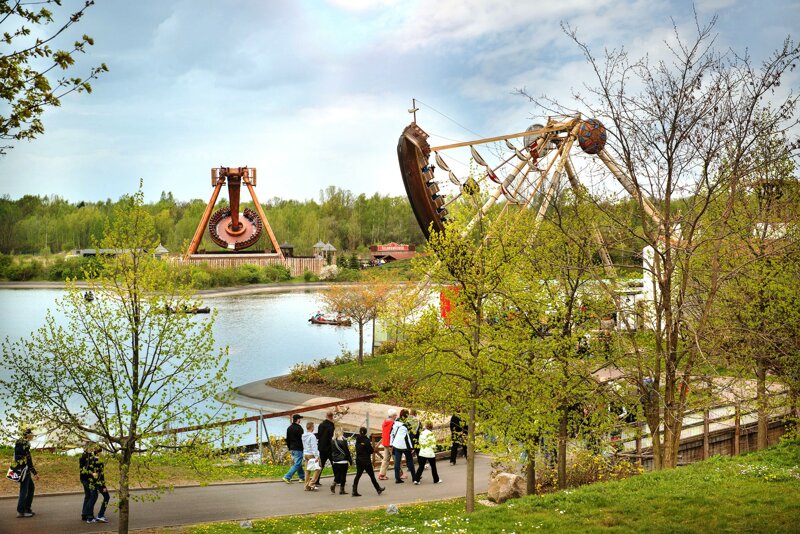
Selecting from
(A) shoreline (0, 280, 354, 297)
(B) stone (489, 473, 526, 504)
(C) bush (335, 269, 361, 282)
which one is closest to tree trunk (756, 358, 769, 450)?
(B) stone (489, 473, 526, 504)

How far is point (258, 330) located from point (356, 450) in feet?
120

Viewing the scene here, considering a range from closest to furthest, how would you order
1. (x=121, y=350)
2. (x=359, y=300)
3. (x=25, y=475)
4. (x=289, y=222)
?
(x=25, y=475), (x=121, y=350), (x=359, y=300), (x=289, y=222)

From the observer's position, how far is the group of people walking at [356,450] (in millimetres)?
13766

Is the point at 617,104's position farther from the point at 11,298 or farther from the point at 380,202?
the point at 380,202

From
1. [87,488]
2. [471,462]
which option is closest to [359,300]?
[471,462]

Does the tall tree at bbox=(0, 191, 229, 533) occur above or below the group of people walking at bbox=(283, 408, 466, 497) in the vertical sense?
above

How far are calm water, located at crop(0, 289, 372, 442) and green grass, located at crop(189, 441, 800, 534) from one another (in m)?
12.1

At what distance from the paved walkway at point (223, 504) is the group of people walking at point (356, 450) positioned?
219mm

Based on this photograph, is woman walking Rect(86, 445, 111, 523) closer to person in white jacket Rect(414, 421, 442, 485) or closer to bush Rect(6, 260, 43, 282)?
person in white jacket Rect(414, 421, 442, 485)

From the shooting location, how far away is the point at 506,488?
13.7 metres

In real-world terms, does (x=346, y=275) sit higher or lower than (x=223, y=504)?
higher

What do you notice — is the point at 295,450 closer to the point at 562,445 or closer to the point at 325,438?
the point at 325,438

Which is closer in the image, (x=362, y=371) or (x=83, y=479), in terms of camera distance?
(x=83, y=479)

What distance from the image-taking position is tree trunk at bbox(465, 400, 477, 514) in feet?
39.2
